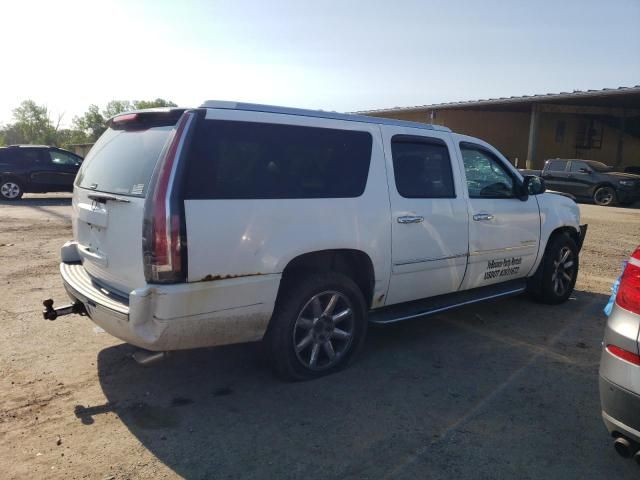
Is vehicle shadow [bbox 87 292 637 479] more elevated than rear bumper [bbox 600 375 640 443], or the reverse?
rear bumper [bbox 600 375 640 443]

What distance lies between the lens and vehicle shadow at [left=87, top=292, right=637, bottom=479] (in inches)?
117

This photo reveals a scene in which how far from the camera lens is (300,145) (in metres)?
3.82

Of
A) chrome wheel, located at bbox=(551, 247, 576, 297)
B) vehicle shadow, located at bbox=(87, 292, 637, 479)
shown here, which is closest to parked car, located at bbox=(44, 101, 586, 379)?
vehicle shadow, located at bbox=(87, 292, 637, 479)

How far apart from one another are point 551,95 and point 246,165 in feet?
77.2

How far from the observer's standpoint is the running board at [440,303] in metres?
4.36

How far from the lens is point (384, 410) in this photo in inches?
140

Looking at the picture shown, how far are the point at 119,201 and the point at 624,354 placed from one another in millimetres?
3021

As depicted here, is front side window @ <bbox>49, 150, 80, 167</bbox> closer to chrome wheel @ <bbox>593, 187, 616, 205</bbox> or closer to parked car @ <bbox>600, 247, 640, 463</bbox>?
parked car @ <bbox>600, 247, 640, 463</bbox>

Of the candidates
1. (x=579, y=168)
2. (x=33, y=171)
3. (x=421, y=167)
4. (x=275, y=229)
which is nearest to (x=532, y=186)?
(x=421, y=167)

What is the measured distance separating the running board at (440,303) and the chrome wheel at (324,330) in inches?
11.1

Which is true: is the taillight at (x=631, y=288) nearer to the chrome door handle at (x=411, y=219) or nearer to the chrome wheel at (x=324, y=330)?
the chrome door handle at (x=411, y=219)

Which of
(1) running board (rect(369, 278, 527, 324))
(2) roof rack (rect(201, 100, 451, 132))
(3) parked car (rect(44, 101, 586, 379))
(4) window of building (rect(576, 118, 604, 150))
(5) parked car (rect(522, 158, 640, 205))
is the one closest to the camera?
(3) parked car (rect(44, 101, 586, 379))

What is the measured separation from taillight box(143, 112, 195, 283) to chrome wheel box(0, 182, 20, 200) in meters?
15.6

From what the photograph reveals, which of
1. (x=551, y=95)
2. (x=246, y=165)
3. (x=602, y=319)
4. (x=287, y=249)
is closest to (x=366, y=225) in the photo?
(x=287, y=249)
